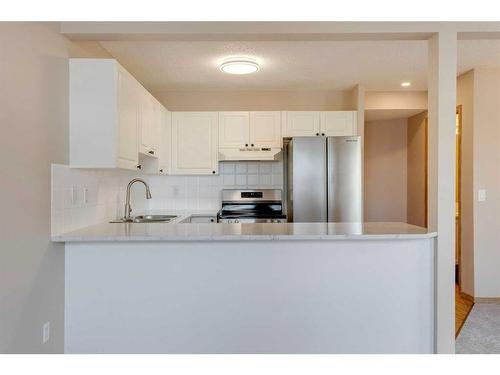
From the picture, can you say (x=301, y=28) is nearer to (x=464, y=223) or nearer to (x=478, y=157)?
Result: (x=478, y=157)

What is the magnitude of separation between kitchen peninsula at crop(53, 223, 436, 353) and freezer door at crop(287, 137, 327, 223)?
63.7 inches

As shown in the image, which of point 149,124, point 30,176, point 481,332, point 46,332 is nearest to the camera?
point 30,176

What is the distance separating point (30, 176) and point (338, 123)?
10.9 ft

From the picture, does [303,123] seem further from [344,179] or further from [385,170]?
[385,170]

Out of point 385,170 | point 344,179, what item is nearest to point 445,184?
point 344,179

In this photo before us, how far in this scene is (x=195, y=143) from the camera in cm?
421

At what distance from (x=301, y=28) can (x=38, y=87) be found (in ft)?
5.14

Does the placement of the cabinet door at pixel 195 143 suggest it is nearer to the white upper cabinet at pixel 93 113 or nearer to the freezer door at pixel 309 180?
the freezer door at pixel 309 180

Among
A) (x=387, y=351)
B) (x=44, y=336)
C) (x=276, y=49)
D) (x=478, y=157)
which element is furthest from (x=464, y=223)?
(x=44, y=336)

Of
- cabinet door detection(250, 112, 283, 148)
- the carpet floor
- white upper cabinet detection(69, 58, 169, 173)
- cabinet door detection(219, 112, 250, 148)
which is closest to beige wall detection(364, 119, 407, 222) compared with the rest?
cabinet door detection(250, 112, 283, 148)

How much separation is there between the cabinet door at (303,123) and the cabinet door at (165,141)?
4.63ft

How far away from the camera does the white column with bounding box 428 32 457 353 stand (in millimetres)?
2160

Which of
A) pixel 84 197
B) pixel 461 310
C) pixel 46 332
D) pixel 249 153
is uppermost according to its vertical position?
pixel 249 153

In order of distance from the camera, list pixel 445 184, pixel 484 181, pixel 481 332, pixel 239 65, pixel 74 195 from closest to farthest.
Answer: pixel 445 184 → pixel 74 195 → pixel 481 332 → pixel 239 65 → pixel 484 181
